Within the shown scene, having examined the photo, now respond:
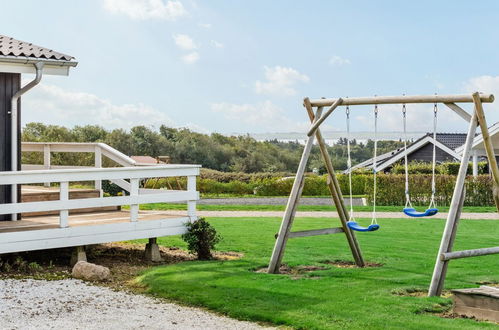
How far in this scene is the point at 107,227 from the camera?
39.9ft

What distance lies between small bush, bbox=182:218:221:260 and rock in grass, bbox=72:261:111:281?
6.77 ft

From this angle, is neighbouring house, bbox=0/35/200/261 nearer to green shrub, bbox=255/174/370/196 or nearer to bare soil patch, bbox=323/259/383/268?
bare soil patch, bbox=323/259/383/268

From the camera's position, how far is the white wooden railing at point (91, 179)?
37.2 ft

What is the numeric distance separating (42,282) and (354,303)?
4602 mm

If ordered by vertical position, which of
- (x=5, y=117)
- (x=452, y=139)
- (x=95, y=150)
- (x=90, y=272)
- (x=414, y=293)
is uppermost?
(x=452, y=139)

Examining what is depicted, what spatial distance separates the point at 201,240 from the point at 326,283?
333cm

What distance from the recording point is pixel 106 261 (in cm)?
1272

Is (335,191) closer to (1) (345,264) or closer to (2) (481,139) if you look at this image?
(1) (345,264)

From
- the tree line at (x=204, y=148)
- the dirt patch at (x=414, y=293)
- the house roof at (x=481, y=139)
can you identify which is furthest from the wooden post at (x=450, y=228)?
the tree line at (x=204, y=148)

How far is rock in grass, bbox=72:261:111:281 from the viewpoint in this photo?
11.0 m

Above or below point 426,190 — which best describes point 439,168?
above

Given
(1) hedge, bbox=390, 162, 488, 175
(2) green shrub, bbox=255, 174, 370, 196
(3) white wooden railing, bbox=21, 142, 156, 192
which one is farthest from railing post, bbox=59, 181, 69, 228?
(1) hedge, bbox=390, 162, 488, 175

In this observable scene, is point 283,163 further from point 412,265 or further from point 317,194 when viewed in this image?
point 412,265

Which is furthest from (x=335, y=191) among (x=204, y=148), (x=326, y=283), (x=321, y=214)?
(x=204, y=148)
